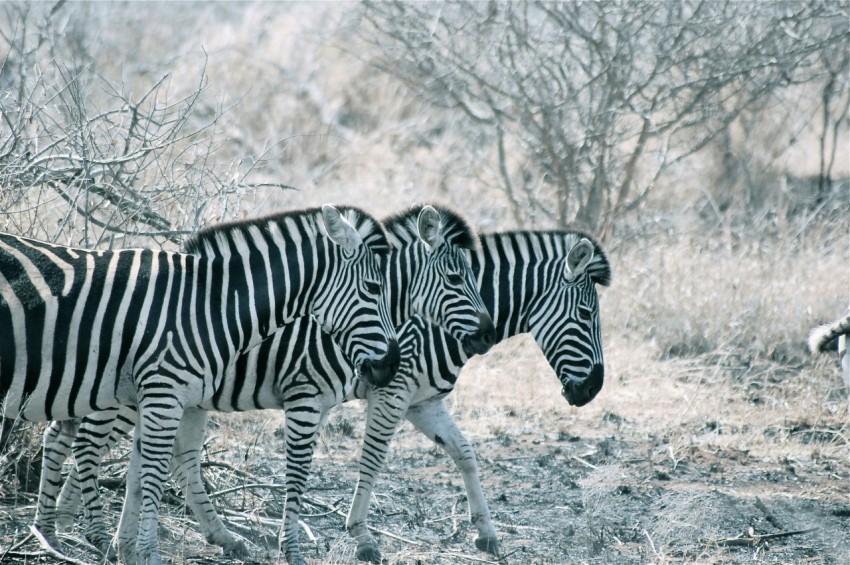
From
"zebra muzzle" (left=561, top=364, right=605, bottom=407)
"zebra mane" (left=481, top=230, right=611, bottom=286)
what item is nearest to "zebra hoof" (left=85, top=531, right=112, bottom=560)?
"zebra muzzle" (left=561, top=364, right=605, bottom=407)

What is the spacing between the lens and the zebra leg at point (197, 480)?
582 centimetres

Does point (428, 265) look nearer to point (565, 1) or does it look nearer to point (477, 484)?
point (477, 484)

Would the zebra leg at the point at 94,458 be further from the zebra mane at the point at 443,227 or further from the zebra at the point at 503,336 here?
the zebra mane at the point at 443,227

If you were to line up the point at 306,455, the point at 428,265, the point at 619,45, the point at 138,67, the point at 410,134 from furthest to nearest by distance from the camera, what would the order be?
the point at 138,67, the point at 410,134, the point at 619,45, the point at 428,265, the point at 306,455

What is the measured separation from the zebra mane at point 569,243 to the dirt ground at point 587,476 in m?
1.45

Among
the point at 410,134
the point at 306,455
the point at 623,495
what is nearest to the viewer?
the point at 306,455

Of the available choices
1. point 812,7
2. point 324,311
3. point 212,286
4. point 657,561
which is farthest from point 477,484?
point 812,7

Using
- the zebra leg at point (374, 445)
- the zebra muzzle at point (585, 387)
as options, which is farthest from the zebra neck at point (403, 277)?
the zebra muzzle at point (585, 387)

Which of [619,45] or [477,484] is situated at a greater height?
[619,45]

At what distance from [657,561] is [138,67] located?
1549 centimetres

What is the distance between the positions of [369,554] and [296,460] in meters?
0.77

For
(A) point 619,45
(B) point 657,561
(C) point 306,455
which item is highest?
(A) point 619,45

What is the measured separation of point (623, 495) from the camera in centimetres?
711

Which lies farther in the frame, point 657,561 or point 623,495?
point 623,495
